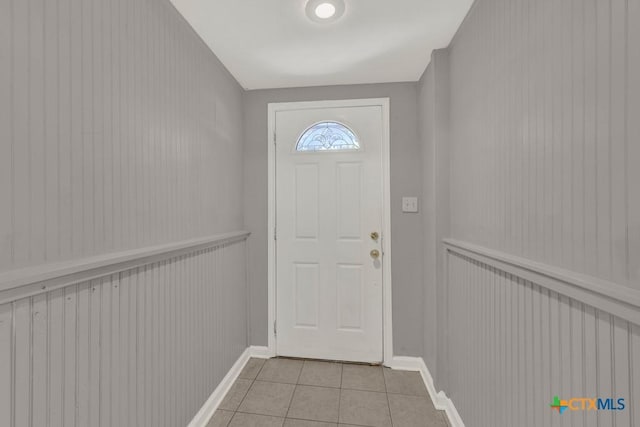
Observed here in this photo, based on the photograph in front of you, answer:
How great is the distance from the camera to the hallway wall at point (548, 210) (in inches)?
26.2

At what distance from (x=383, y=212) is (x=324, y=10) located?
4.66ft

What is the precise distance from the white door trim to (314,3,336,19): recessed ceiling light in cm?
85

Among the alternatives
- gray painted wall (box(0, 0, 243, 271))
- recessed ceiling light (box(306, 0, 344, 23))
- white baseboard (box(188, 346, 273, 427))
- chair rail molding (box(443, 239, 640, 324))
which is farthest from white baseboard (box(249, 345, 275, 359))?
recessed ceiling light (box(306, 0, 344, 23))

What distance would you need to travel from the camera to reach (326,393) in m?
1.93

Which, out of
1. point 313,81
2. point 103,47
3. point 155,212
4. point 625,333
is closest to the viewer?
point 625,333

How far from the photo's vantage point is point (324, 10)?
58.0 inches

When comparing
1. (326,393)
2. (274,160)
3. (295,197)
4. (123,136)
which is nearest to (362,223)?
(295,197)

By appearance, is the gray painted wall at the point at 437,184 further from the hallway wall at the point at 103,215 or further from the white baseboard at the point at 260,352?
the hallway wall at the point at 103,215

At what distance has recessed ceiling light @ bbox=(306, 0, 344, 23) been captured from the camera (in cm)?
143

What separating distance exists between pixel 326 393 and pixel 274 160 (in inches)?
70.8

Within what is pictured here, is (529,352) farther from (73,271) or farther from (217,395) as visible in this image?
(217,395)

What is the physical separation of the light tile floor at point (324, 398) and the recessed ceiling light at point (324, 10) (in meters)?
2.29

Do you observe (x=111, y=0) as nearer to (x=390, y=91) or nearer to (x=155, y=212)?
(x=155, y=212)

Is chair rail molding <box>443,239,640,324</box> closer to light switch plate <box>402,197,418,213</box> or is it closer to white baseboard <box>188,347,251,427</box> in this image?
light switch plate <box>402,197,418,213</box>
